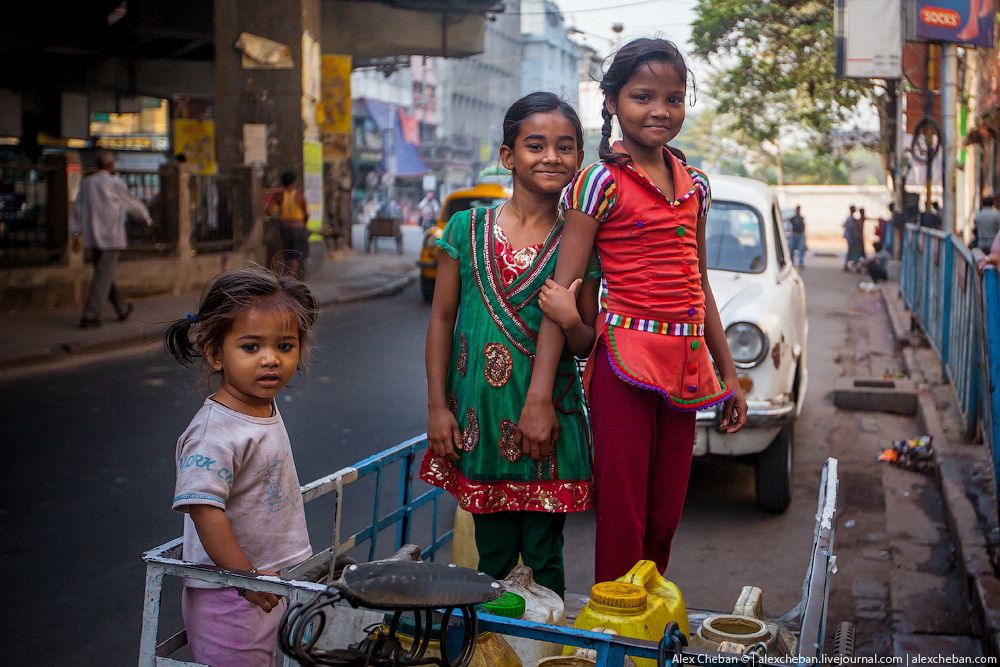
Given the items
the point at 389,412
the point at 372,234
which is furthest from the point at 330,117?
the point at 389,412

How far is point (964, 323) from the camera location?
7078mm

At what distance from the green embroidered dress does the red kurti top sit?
0.34 ft

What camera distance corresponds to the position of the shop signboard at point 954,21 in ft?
47.4

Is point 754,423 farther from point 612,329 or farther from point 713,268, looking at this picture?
point 612,329

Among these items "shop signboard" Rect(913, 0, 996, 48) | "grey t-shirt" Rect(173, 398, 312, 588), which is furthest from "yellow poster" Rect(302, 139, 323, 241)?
"grey t-shirt" Rect(173, 398, 312, 588)

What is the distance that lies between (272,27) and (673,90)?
1609cm

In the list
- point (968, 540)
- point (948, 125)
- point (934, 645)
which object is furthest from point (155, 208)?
point (934, 645)

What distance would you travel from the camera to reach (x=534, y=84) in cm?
8444

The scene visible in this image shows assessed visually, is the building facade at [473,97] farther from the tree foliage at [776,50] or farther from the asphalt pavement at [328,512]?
the asphalt pavement at [328,512]

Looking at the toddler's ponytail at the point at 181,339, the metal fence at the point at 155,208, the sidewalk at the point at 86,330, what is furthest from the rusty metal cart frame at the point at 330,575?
the metal fence at the point at 155,208

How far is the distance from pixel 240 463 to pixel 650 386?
3.17 feet

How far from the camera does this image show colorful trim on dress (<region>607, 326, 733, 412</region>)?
8.43 feet

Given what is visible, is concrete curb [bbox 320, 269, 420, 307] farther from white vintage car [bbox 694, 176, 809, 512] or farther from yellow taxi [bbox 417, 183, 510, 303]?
white vintage car [bbox 694, 176, 809, 512]

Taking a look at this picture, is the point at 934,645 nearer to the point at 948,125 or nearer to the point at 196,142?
the point at 948,125
